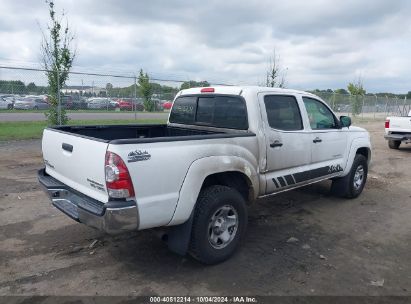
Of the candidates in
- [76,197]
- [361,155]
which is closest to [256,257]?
[76,197]

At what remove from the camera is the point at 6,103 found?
16578 millimetres

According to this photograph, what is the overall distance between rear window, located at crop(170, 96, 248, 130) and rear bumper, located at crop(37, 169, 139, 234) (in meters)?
1.93

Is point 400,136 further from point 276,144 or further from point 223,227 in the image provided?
point 223,227

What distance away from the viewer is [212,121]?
4.91 meters

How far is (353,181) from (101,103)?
16.6 m

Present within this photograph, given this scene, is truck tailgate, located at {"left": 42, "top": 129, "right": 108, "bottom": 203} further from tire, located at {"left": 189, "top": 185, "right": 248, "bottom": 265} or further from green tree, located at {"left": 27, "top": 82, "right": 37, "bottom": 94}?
green tree, located at {"left": 27, "top": 82, "right": 37, "bottom": 94}

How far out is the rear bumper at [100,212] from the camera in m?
3.08

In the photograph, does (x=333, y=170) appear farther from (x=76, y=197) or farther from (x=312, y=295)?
(x=76, y=197)

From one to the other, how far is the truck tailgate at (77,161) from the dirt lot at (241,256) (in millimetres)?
827

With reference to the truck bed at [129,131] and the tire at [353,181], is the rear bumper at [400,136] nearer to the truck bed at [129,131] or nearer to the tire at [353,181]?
the tire at [353,181]

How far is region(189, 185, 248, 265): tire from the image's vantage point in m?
3.62

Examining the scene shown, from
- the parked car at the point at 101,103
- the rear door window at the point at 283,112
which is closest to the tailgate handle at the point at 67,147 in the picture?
the rear door window at the point at 283,112

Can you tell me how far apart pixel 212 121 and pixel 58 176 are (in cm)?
207

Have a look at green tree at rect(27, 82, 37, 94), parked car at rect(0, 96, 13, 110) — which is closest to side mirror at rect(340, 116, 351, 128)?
green tree at rect(27, 82, 37, 94)
